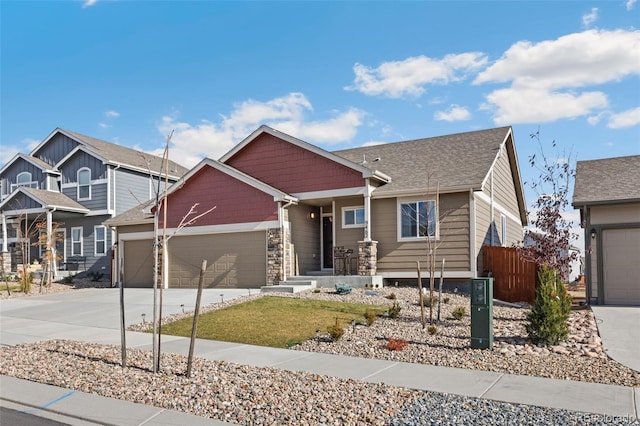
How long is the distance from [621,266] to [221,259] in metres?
14.0

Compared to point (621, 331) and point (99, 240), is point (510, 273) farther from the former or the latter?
point (99, 240)

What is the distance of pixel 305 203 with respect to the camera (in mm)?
21328

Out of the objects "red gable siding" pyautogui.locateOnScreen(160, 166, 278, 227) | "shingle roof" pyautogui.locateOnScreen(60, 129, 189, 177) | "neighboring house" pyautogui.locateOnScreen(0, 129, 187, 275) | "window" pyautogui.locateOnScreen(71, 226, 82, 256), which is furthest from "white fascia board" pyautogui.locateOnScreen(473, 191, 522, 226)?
"window" pyautogui.locateOnScreen(71, 226, 82, 256)

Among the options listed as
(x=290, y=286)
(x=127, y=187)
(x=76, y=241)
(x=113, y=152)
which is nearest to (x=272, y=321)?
(x=290, y=286)

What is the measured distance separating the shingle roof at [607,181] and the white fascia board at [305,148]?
6.61 m

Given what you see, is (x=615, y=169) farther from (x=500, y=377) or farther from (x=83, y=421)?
(x=83, y=421)

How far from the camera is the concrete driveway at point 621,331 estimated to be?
9.03 metres

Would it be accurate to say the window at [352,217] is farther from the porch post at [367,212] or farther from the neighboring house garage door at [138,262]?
the neighboring house garage door at [138,262]

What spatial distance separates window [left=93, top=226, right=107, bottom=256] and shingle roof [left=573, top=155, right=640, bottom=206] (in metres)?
23.8

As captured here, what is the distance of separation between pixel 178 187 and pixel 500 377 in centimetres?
1624

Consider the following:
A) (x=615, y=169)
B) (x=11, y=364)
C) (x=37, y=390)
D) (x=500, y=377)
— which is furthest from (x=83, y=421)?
(x=615, y=169)

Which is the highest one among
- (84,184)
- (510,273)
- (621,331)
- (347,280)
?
(84,184)

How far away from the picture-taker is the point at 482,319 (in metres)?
9.58

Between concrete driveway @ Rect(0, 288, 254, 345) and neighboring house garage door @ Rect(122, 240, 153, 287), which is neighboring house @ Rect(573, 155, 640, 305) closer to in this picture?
concrete driveway @ Rect(0, 288, 254, 345)
